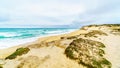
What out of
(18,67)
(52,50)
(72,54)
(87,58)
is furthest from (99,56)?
(18,67)

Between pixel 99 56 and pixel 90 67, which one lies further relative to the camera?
pixel 99 56

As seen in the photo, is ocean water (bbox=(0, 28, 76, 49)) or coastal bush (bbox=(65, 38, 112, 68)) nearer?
coastal bush (bbox=(65, 38, 112, 68))

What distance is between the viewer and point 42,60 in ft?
44.1

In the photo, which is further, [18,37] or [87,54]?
[18,37]

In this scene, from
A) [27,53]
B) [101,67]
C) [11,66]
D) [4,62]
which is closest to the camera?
[101,67]

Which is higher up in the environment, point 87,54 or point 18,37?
point 87,54

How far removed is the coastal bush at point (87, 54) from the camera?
41.5ft

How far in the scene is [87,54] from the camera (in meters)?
13.5

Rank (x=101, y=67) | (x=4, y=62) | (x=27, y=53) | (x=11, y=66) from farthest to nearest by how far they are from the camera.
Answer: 1. (x=27, y=53)
2. (x=4, y=62)
3. (x=11, y=66)
4. (x=101, y=67)

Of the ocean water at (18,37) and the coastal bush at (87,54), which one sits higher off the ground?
the coastal bush at (87,54)

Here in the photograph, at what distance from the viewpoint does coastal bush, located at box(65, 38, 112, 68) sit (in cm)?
1266

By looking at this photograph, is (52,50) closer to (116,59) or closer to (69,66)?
(69,66)

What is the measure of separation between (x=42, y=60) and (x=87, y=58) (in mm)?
3052

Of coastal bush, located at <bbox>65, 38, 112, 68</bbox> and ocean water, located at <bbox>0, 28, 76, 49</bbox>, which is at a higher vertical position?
coastal bush, located at <bbox>65, 38, 112, 68</bbox>
